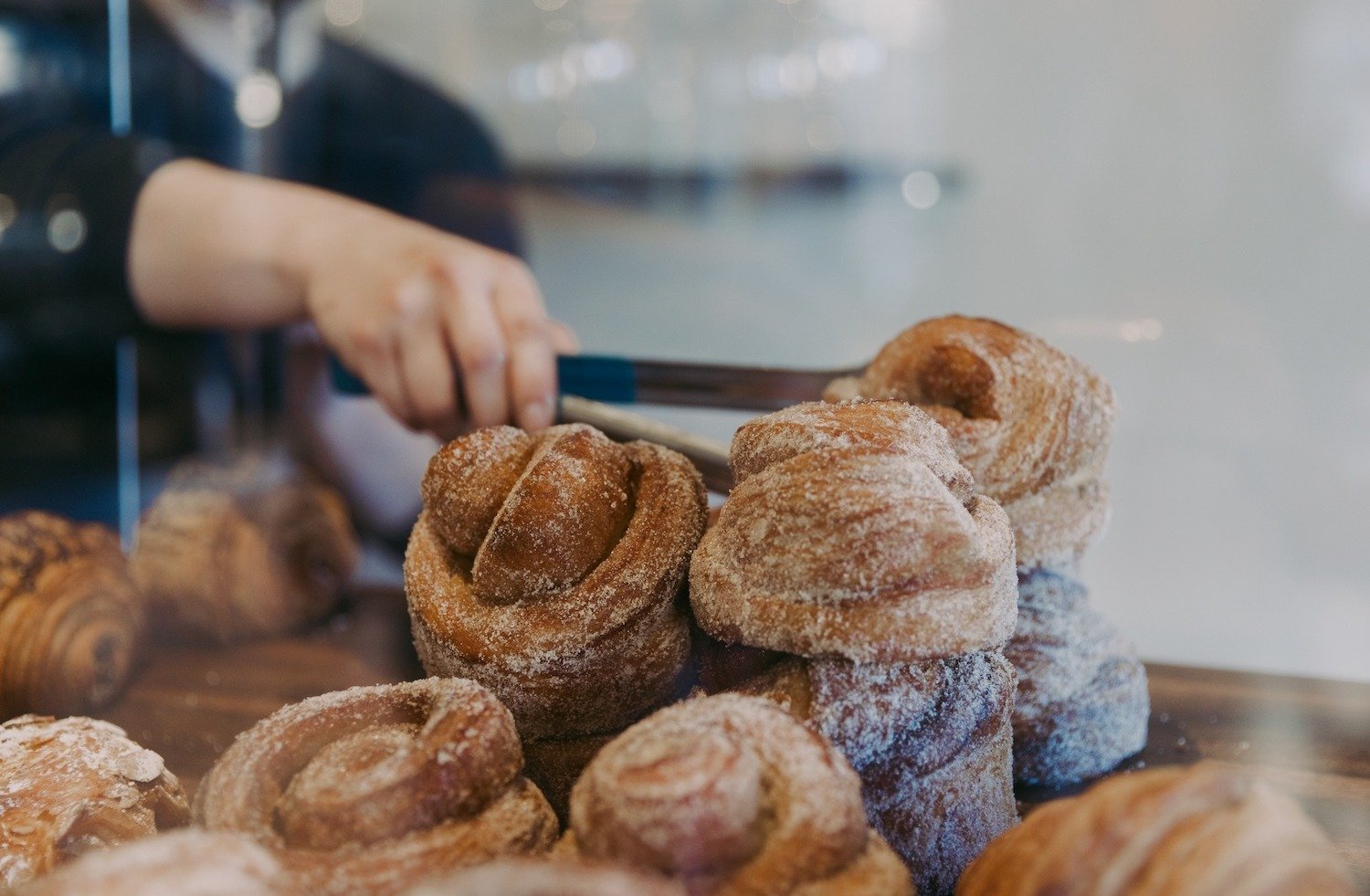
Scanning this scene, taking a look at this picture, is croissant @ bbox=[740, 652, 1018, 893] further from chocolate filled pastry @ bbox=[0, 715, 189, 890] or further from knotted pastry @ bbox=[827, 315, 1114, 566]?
chocolate filled pastry @ bbox=[0, 715, 189, 890]

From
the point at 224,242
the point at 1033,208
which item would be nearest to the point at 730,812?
the point at 1033,208

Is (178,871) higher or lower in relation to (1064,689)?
higher

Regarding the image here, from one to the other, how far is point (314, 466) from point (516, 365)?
56.6 inches

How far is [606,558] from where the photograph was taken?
1156mm

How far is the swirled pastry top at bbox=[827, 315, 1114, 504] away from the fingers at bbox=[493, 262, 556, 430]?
0.57 m

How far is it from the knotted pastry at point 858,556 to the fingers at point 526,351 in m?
0.72

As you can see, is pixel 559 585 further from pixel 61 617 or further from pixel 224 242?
pixel 224 242

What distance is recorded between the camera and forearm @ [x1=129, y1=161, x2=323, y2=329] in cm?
246

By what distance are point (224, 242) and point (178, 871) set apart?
7.01ft

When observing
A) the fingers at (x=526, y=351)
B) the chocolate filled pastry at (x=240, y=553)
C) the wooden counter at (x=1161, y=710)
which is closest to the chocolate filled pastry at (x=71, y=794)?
the wooden counter at (x=1161, y=710)

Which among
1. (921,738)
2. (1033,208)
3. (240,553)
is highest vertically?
(1033,208)

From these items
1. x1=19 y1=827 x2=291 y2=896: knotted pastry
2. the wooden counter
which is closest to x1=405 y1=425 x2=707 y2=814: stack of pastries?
x1=19 y1=827 x2=291 y2=896: knotted pastry

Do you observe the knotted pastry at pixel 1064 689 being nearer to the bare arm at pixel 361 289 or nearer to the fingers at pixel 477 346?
the bare arm at pixel 361 289

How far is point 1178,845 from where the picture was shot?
2.34 feet
